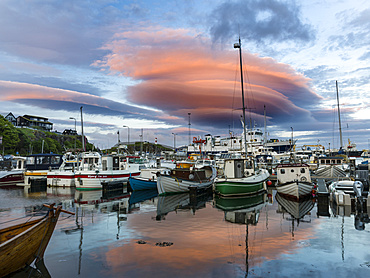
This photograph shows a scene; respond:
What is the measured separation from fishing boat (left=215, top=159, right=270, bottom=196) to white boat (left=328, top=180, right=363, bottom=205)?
7.02 meters

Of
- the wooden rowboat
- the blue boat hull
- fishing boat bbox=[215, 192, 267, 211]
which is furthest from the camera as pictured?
the blue boat hull

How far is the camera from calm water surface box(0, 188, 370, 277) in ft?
29.5

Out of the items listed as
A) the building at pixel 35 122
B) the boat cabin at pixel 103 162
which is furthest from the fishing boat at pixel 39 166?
the building at pixel 35 122

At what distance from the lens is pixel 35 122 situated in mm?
128750

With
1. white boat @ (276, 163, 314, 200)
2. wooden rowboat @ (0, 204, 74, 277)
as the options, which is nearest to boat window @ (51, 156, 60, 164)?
white boat @ (276, 163, 314, 200)

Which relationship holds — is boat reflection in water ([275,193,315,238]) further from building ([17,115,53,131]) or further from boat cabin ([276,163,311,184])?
building ([17,115,53,131])

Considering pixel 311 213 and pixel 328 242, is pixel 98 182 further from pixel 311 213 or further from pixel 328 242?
pixel 328 242

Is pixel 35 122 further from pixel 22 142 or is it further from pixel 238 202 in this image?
pixel 238 202

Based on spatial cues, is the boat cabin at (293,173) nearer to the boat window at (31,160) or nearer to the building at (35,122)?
the boat window at (31,160)

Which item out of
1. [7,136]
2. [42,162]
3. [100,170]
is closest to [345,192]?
[100,170]

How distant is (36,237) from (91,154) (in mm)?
31174

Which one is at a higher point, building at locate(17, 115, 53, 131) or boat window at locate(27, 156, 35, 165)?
building at locate(17, 115, 53, 131)

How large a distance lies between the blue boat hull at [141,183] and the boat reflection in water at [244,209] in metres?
10.6

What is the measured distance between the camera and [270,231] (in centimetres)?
1385
